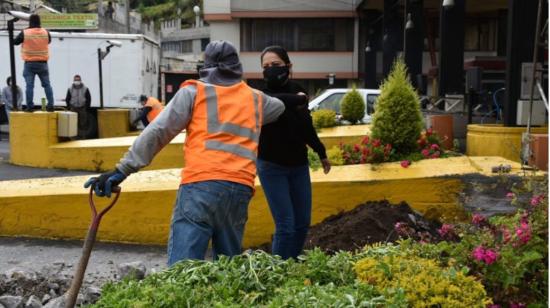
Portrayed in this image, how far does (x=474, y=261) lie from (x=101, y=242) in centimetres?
440

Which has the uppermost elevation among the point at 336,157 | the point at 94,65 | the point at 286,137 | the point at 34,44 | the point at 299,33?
the point at 299,33

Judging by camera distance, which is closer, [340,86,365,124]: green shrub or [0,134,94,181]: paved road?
[0,134,94,181]: paved road

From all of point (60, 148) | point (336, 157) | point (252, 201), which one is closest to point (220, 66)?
point (252, 201)

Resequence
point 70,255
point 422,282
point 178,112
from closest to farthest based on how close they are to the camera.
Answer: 1. point 422,282
2. point 178,112
3. point 70,255

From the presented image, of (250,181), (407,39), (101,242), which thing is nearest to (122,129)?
(407,39)

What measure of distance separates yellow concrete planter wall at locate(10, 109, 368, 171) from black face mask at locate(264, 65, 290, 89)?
5825 millimetres

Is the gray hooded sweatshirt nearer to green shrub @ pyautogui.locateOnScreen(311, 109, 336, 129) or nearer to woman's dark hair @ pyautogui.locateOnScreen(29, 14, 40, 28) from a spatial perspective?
green shrub @ pyautogui.locateOnScreen(311, 109, 336, 129)

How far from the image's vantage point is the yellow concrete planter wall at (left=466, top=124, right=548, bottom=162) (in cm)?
769

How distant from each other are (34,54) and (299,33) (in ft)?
78.4

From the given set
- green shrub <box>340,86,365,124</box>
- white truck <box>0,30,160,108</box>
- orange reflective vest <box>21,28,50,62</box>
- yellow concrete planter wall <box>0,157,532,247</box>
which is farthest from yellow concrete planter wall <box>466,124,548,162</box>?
white truck <box>0,30,160,108</box>

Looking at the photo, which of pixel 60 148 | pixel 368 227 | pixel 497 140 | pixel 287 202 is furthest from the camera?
pixel 60 148

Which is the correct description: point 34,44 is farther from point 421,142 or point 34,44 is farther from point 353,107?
point 421,142

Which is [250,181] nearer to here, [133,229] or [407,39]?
[133,229]

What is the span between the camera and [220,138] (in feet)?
13.3
